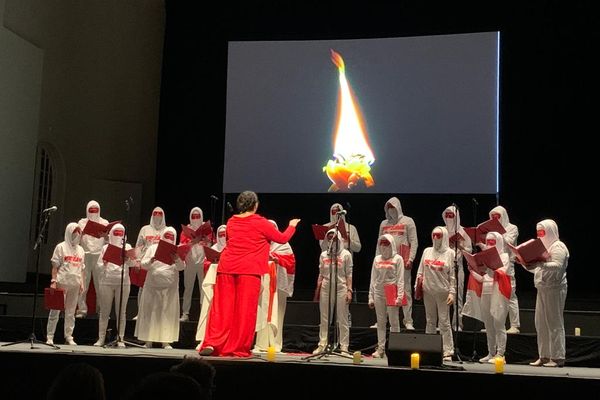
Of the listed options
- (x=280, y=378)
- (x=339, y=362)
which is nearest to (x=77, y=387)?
(x=280, y=378)

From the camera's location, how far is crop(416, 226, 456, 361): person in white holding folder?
8586mm

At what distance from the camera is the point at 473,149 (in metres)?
12.4

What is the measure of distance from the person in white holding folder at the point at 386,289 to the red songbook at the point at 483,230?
90 cm

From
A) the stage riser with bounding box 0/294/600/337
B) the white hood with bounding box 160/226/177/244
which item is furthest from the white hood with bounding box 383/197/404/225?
the white hood with bounding box 160/226/177/244

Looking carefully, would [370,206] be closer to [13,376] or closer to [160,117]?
[160,117]

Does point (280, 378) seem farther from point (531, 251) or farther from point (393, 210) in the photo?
point (393, 210)

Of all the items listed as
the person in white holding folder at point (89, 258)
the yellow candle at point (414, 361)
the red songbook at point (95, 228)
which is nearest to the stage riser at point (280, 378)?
the yellow candle at point (414, 361)

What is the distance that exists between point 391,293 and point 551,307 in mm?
1801

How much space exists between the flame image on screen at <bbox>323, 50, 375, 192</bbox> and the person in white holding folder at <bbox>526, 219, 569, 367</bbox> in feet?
17.2

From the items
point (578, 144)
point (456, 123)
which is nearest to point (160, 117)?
point (456, 123)

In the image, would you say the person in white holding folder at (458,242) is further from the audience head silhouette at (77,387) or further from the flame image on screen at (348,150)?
the audience head silhouette at (77,387)

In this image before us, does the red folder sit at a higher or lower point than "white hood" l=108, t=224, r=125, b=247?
lower

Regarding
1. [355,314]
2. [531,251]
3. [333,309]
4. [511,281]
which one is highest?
[531,251]

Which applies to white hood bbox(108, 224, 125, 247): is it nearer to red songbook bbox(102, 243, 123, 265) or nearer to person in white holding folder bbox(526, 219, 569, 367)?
red songbook bbox(102, 243, 123, 265)
